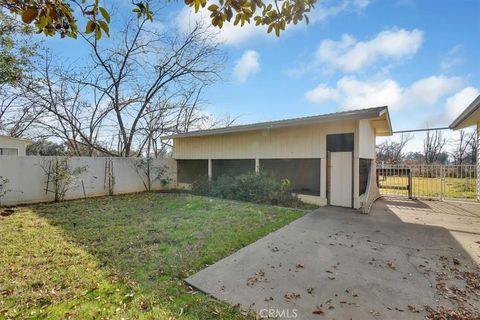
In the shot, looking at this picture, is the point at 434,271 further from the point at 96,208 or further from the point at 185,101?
the point at 185,101

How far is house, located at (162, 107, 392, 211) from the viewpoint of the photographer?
6.95 metres

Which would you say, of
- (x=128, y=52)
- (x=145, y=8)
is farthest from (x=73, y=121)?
(x=145, y=8)

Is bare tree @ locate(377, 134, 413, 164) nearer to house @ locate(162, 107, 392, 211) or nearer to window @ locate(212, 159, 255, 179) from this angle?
house @ locate(162, 107, 392, 211)

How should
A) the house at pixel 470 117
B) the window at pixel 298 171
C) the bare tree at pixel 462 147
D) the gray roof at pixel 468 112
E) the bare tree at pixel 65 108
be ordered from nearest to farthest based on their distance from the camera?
the gray roof at pixel 468 112 → the house at pixel 470 117 → the window at pixel 298 171 → the bare tree at pixel 65 108 → the bare tree at pixel 462 147

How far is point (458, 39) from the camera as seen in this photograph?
679 cm

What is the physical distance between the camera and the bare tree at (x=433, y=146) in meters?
31.0

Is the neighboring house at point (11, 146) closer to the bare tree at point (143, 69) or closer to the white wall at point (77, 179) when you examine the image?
the bare tree at point (143, 69)

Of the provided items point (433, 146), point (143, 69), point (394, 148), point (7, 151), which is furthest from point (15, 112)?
point (433, 146)

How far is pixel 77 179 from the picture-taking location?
8.81 metres

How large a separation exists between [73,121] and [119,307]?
1448 centimetres

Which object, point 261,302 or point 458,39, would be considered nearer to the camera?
point 261,302

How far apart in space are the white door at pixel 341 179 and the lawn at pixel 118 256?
1543 millimetres

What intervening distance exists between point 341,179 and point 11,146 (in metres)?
14.7

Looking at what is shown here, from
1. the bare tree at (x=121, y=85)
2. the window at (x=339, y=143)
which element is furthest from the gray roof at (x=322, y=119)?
the bare tree at (x=121, y=85)
